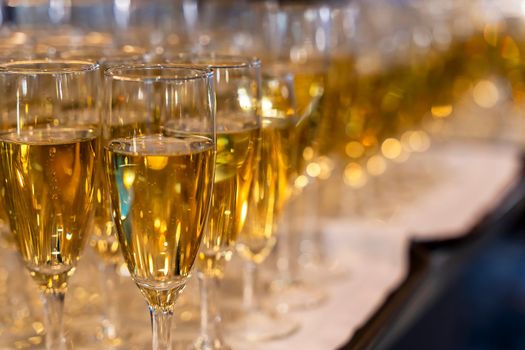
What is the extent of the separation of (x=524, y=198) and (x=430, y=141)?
301 millimetres

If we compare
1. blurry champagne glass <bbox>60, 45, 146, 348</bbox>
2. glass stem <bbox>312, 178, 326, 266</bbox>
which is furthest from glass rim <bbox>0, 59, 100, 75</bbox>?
glass stem <bbox>312, 178, 326, 266</bbox>

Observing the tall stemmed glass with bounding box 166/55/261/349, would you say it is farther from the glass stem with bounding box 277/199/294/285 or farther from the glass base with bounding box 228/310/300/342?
the glass stem with bounding box 277/199/294/285

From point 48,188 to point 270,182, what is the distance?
307mm

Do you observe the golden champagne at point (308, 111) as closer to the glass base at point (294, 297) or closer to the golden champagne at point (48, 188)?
the glass base at point (294, 297)

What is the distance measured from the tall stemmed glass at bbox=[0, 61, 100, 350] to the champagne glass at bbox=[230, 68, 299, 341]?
0.24 meters

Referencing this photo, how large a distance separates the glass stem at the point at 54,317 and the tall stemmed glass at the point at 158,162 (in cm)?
11

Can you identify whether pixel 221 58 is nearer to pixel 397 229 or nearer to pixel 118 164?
pixel 118 164

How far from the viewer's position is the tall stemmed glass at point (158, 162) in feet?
2.33

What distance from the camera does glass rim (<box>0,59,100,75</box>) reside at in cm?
73

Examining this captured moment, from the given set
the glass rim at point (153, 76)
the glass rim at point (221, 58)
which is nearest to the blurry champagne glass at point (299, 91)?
the glass rim at point (221, 58)

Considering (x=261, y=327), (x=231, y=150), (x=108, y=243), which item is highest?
(x=231, y=150)

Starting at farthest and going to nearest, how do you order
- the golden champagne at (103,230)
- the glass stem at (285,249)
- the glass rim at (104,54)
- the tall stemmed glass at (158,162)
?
1. the glass stem at (285,249)
2. the glass rim at (104,54)
3. the golden champagne at (103,230)
4. the tall stemmed glass at (158,162)

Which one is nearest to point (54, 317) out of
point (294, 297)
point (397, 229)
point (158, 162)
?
point (158, 162)

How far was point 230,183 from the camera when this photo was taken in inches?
34.0
